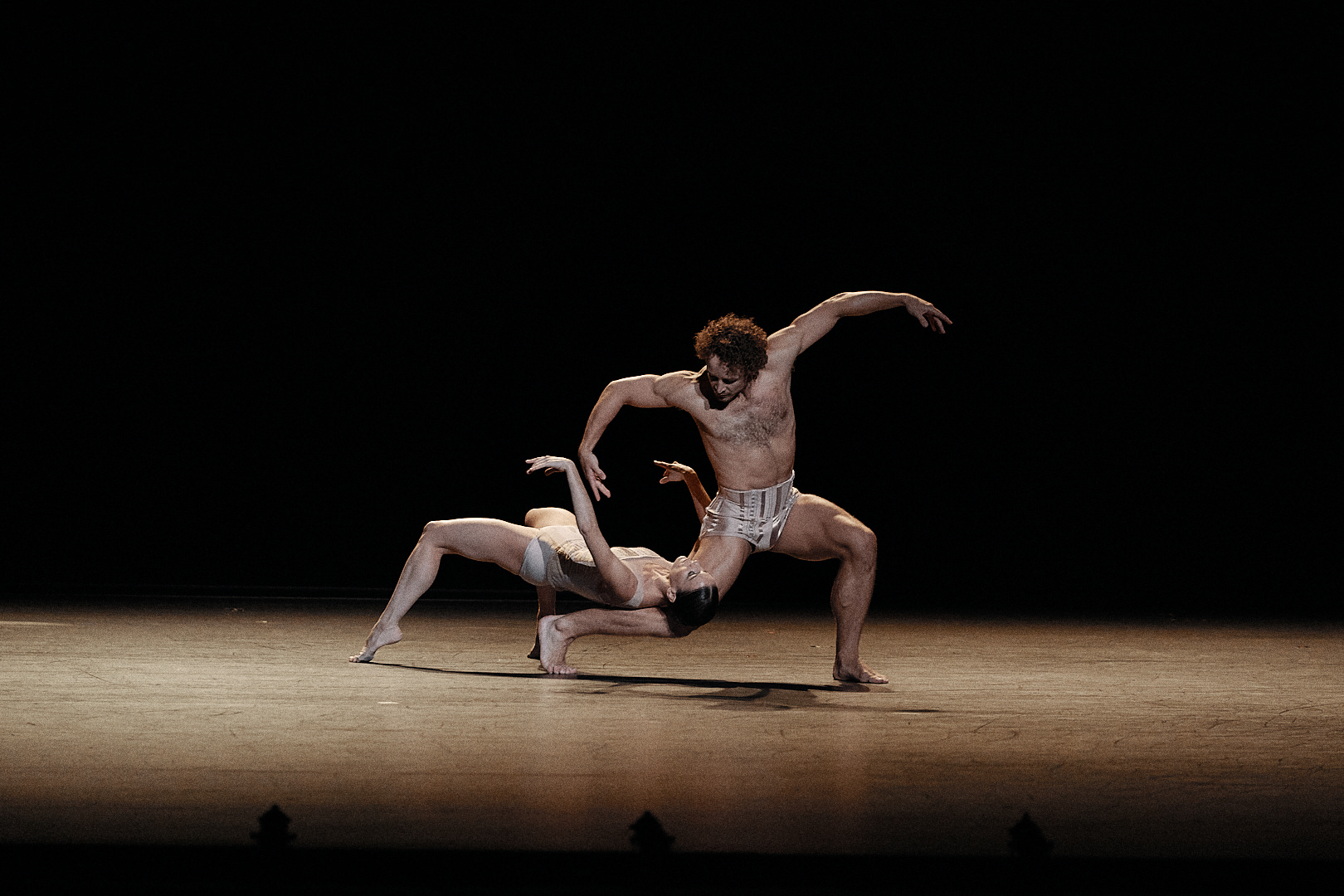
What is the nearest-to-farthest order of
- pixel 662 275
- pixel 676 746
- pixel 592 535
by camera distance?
pixel 676 746 < pixel 592 535 < pixel 662 275

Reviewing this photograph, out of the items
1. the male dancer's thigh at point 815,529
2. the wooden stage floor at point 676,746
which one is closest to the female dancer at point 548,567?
the wooden stage floor at point 676,746

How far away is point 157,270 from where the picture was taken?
8961 mm

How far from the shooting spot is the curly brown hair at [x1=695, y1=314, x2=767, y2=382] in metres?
4.17

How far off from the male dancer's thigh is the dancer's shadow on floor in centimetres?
52

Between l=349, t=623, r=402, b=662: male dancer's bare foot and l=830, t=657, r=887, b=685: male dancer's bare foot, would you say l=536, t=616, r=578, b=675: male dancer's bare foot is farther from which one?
l=830, t=657, r=887, b=685: male dancer's bare foot

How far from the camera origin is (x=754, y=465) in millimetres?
4398

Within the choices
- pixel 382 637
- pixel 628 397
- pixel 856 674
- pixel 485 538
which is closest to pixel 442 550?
pixel 485 538

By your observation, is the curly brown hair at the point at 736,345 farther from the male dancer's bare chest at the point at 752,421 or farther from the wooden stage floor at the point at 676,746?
the wooden stage floor at the point at 676,746

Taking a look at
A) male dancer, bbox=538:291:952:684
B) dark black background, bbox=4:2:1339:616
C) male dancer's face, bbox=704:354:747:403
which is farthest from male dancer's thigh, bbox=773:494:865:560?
dark black background, bbox=4:2:1339:616

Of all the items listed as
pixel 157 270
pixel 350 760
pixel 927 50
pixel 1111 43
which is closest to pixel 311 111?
pixel 157 270

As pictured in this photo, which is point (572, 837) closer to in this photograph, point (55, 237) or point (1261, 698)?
point (1261, 698)

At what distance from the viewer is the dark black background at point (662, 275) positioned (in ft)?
27.5

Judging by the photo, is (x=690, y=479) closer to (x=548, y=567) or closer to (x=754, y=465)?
(x=754, y=465)

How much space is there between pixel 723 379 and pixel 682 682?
0.98m
